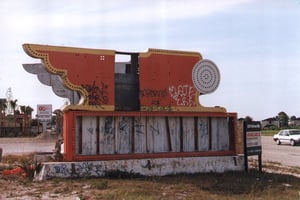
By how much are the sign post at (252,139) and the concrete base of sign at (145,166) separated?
343 millimetres

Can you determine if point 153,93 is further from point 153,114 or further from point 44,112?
point 44,112

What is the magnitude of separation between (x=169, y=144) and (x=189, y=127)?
3.16ft

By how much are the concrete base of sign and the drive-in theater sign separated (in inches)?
1.1

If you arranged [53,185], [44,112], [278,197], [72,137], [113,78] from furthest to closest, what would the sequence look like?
1. [44,112]
2. [113,78]
3. [72,137]
4. [53,185]
5. [278,197]

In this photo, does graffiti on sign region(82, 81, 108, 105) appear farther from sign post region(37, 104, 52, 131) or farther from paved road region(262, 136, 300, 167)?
sign post region(37, 104, 52, 131)

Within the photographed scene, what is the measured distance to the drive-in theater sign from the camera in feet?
43.9

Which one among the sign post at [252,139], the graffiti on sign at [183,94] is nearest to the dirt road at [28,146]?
the graffiti on sign at [183,94]

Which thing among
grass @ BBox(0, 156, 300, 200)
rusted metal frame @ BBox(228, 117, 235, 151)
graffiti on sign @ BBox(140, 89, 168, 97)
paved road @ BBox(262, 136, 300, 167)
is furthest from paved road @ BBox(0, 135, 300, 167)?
graffiti on sign @ BBox(140, 89, 168, 97)

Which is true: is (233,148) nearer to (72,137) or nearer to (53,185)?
(72,137)

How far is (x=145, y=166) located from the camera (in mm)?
13711

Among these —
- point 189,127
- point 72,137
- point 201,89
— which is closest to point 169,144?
point 189,127

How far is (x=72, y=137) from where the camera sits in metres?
13.2

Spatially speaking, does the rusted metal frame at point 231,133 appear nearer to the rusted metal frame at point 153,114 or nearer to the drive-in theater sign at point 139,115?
the drive-in theater sign at point 139,115

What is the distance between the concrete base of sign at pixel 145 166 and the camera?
42.0 ft
